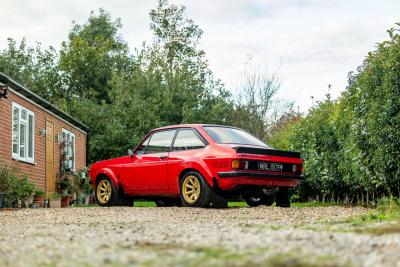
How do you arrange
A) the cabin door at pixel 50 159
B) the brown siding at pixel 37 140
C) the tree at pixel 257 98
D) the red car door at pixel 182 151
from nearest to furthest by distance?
the red car door at pixel 182 151 → the brown siding at pixel 37 140 → the cabin door at pixel 50 159 → the tree at pixel 257 98

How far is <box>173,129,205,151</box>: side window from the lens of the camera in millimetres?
12859

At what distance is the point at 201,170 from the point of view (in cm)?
1226

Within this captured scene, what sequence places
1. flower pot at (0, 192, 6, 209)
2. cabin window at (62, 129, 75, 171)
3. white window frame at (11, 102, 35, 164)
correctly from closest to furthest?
flower pot at (0, 192, 6, 209), white window frame at (11, 102, 35, 164), cabin window at (62, 129, 75, 171)

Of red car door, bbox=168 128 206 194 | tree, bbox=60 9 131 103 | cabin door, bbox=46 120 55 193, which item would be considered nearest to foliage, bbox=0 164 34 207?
cabin door, bbox=46 120 55 193

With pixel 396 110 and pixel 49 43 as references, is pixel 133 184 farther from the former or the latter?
pixel 49 43

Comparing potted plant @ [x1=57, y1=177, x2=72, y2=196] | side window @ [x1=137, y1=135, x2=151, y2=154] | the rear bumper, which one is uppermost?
side window @ [x1=137, y1=135, x2=151, y2=154]

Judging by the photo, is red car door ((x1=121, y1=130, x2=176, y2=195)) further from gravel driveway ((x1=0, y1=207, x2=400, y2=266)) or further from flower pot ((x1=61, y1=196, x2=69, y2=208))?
gravel driveway ((x1=0, y1=207, x2=400, y2=266))

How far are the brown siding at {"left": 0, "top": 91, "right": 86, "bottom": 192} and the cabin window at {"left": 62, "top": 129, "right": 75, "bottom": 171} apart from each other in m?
0.22

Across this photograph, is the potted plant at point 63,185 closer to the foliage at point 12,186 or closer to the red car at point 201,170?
the foliage at point 12,186

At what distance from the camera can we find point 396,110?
37.5 ft

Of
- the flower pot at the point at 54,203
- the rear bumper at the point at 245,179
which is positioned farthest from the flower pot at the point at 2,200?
the rear bumper at the point at 245,179

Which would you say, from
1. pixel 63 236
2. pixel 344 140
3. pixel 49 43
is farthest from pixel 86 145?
pixel 63 236

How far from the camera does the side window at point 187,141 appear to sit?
12859 mm

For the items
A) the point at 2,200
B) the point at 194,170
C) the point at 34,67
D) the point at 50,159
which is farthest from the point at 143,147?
the point at 34,67
